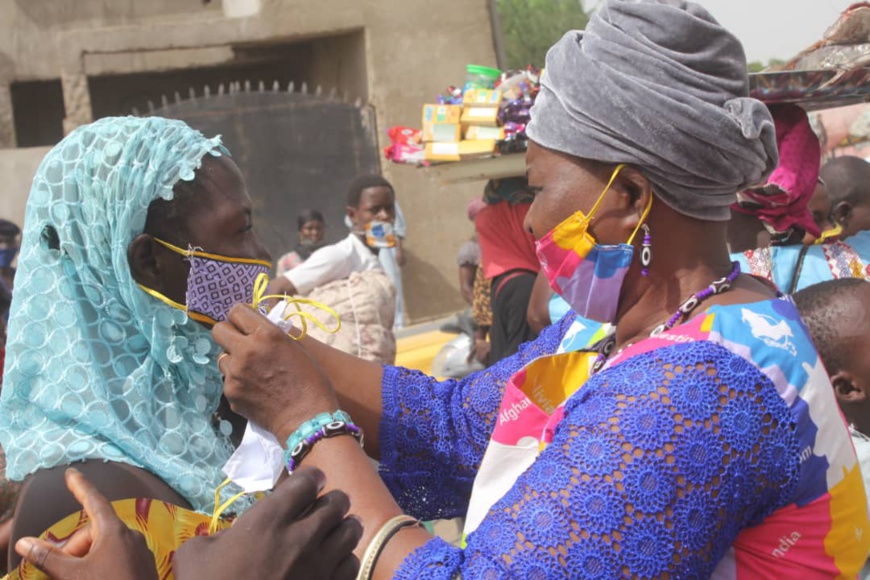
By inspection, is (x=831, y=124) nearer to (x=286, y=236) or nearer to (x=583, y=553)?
(x=286, y=236)

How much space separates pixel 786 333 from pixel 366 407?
38.9 inches

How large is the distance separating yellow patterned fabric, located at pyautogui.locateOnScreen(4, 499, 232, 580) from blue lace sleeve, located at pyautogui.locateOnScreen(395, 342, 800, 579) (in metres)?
0.42

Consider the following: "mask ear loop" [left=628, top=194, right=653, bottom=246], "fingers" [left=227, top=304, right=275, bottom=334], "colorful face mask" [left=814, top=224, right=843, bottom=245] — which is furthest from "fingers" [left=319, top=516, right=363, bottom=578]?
"colorful face mask" [left=814, top=224, right=843, bottom=245]

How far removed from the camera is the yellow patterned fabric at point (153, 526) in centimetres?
165

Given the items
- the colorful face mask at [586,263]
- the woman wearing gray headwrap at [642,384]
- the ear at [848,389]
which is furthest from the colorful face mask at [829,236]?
the colorful face mask at [586,263]

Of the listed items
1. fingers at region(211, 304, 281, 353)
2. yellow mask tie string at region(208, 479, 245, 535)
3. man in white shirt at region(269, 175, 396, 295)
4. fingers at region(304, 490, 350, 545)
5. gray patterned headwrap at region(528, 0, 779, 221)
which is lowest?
man in white shirt at region(269, 175, 396, 295)

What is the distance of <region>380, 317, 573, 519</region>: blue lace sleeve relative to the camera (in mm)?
2264

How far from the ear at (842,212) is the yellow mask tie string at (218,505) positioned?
128 inches

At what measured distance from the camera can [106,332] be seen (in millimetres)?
2012

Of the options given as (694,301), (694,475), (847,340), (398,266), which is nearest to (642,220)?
(694,301)

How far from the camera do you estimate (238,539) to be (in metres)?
1.33

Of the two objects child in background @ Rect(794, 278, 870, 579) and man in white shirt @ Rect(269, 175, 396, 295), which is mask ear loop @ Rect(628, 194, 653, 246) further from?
man in white shirt @ Rect(269, 175, 396, 295)

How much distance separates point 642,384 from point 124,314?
110cm

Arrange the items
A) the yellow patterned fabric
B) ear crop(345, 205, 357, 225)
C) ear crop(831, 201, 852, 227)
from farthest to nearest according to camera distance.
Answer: ear crop(345, 205, 357, 225)
ear crop(831, 201, 852, 227)
the yellow patterned fabric
